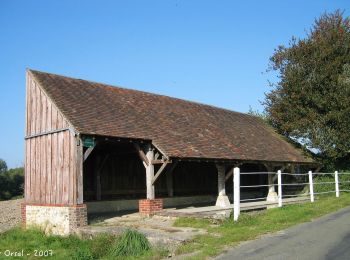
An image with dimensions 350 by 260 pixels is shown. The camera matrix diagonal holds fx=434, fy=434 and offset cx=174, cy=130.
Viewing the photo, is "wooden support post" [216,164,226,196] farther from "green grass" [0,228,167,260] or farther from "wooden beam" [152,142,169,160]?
"green grass" [0,228,167,260]

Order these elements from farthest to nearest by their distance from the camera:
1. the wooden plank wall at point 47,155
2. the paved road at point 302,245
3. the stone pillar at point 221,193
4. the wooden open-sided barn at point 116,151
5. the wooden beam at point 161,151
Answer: the stone pillar at point 221,193 → the wooden beam at point 161,151 → the wooden open-sided barn at point 116,151 → the wooden plank wall at point 47,155 → the paved road at point 302,245

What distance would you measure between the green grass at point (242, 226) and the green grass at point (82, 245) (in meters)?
1.03

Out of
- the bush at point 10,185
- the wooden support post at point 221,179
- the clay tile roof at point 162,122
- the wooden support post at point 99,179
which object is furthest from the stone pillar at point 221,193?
the bush at point 10,185

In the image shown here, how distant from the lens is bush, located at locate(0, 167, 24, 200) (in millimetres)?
50406

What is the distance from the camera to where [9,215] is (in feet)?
71.9

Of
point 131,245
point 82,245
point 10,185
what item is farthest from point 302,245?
point 10,185

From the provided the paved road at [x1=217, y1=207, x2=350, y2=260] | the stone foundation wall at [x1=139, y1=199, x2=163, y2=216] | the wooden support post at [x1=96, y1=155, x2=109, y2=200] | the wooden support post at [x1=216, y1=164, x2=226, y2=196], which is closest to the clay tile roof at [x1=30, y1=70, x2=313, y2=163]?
the wooden support post at [x1=216, y1=164, x2=226, y2=196]

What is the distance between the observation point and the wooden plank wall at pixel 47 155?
46.5 ft

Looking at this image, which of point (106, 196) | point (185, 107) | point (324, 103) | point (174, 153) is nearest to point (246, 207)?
point (174, 153)

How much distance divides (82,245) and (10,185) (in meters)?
43.5

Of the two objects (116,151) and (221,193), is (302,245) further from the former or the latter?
(116,151)

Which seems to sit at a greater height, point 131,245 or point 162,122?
point 162,122

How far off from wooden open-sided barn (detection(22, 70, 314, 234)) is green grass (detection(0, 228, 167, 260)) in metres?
0.66

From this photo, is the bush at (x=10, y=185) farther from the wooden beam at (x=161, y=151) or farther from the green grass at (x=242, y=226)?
the green grass at (x=242, y=226)
